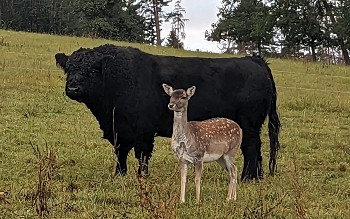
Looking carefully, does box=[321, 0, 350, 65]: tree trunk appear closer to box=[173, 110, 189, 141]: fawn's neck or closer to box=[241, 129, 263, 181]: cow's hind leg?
box=[241, 129, 263, 181]: cow's hind leg

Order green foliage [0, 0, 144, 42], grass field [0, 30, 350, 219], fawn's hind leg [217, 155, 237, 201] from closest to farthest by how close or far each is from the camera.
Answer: grass field [0, 30, 350, 219] < fawn's hind leg [217, 155, 237, 201] < green foliage [0, 0, 144, 42]

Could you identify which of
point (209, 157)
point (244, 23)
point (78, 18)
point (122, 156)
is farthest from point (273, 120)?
point (78, 18)

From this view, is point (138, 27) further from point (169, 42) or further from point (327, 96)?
point (327, 96)

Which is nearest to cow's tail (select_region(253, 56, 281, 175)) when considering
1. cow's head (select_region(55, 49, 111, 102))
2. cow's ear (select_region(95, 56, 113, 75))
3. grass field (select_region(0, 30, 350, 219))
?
grass field (select_region(0, 30, 350, 219))

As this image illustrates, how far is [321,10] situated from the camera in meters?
45.3

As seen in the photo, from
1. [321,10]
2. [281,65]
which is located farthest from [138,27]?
[281,65]

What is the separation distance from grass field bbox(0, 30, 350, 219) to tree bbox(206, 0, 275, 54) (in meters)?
25.6

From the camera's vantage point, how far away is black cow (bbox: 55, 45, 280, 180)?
Result: 8.88 meters

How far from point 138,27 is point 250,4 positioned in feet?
33.1

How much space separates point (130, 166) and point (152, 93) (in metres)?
1.23

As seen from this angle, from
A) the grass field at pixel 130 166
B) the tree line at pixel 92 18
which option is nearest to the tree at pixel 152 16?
the tree line at pixel 92 18

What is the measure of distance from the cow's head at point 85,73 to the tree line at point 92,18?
38906mm

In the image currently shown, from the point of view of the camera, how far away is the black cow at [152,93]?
8.88 m

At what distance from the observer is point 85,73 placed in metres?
8.91
